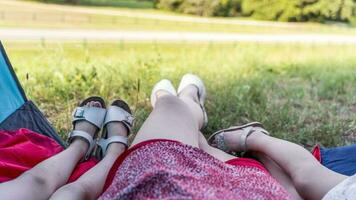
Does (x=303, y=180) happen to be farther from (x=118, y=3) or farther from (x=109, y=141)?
(x=118, y=3)

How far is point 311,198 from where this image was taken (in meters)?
1.52

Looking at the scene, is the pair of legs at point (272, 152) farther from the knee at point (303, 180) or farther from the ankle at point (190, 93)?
the ankle at point (190, 93)

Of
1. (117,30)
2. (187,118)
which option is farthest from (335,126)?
(117,30)

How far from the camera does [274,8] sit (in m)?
16.3

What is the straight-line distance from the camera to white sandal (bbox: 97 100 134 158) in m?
1.83

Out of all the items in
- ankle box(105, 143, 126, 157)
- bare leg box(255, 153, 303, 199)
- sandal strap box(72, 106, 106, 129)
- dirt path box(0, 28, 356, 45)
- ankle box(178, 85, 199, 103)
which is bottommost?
dirt path box(0, 28, 356, 45)

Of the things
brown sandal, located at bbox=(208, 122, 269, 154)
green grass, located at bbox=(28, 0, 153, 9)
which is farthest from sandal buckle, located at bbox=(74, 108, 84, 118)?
green grass, located at bbox=(28, 0, 153, 9)

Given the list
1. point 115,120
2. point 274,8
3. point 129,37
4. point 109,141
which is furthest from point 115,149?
point 274,8

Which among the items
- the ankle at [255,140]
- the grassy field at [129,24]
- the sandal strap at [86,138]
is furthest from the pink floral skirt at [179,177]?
the grassy field at [129,24]

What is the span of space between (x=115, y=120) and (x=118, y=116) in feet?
0.07

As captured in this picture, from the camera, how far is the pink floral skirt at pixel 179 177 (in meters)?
1.17

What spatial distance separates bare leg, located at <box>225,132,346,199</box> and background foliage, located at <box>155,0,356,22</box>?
7045 mm

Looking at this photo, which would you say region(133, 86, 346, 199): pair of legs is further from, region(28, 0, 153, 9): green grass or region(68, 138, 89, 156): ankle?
region(28, 0, 153, 9): green grass

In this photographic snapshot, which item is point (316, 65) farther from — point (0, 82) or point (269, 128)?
point (0, 82)
